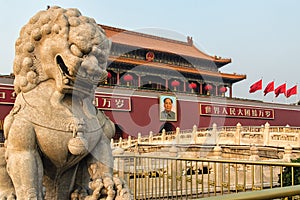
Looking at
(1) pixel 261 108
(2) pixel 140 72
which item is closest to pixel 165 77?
(2) pixel 140 72

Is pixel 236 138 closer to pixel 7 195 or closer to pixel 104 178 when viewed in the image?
pixel 104 178

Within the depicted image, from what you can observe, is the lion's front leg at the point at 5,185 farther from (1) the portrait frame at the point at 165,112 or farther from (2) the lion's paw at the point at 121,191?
(1) the portrait frame at the point at 165,112

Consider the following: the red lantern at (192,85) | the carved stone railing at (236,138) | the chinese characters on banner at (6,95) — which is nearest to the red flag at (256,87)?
the red lantern at (192,85)

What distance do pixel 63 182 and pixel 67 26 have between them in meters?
0.87

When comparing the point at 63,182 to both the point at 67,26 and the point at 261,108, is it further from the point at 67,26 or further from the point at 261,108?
the point at 261,108

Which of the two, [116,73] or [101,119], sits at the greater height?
[116,73]

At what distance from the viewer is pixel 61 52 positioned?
73.1 inches

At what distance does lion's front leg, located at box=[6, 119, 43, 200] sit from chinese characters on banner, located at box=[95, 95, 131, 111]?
15.1 meters

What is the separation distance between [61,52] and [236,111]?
20.7 meters

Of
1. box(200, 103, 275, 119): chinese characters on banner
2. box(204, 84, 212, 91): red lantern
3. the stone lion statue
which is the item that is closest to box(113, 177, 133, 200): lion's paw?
the stone lion statue

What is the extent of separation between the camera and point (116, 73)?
814 inches

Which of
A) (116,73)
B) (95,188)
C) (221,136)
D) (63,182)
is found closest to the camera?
(95,188)

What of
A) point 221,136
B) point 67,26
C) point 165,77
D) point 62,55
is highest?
point 165,77

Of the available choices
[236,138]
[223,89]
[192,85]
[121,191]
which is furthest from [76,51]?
[223,89]
